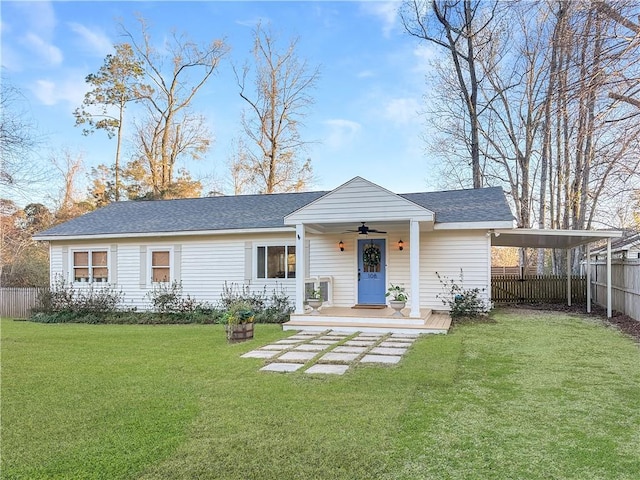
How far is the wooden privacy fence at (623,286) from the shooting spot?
10.4 m

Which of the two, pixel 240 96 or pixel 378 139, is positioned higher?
pixel 240 96

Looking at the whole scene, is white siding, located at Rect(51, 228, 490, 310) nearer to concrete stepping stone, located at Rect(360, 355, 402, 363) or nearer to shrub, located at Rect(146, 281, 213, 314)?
shrub, located at Rect(146, 281, 213, 314)

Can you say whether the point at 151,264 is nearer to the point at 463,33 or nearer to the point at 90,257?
the point at 90,257

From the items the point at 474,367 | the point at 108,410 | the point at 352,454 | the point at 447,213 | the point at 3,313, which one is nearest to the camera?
the point at 352,454

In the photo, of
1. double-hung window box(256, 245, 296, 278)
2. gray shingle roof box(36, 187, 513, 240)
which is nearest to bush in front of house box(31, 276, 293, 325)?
double-hung window box(256, 245, 296, 278)

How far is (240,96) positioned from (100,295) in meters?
15.7

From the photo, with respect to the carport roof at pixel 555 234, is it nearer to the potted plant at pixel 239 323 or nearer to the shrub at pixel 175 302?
the potted plant at pixel 239 323

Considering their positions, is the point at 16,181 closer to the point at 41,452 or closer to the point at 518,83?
the point at 41,452

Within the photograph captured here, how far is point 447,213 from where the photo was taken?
11672 millimetres

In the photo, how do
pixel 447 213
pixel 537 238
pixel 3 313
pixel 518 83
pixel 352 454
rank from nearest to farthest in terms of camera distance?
pixel 352 454, pixel 447 213, pixel 537 238, pixel 3 313, pixel 518 83

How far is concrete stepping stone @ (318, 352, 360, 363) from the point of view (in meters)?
6.45

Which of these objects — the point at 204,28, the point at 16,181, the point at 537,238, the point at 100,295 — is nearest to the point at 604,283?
the point at 537,238

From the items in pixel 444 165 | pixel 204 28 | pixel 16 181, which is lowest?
pixel 16 181

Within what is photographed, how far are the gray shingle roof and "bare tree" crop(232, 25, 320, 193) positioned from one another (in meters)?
9.25
